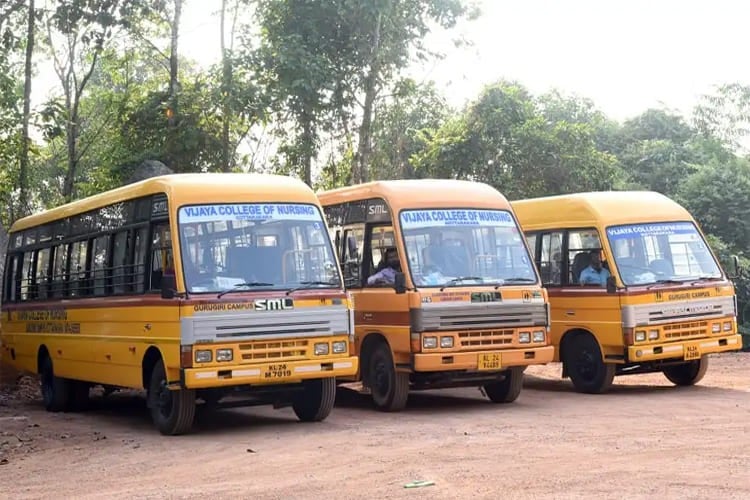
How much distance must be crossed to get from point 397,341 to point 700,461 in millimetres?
4908

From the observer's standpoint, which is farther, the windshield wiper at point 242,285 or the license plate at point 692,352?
the license plate at point 692,352

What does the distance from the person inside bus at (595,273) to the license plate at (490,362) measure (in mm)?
2224

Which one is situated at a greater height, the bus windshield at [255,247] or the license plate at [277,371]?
the bus windshield at [255,247]

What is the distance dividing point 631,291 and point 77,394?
730cm

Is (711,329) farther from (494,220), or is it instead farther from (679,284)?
(494,220)

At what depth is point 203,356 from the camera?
1147cm

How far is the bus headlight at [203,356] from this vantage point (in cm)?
1145

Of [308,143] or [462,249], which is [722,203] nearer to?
[308,143]

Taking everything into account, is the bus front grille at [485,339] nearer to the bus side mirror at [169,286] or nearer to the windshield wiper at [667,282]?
the windshield wiper at [667,282]

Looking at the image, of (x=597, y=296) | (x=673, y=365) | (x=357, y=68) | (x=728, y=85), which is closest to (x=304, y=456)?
(x=597, y=296)

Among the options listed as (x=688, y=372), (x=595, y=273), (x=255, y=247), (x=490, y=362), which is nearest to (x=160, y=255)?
(x=255, y=247)

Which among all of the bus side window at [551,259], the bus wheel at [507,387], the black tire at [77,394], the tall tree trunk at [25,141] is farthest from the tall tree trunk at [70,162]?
the bus wheel at [507,387]

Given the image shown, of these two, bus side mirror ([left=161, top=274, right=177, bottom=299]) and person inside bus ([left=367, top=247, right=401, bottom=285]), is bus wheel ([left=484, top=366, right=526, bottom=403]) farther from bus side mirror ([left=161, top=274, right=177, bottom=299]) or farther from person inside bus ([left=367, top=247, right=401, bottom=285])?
bus side mirror ([left=161, top=274, right=177, bottom=299])

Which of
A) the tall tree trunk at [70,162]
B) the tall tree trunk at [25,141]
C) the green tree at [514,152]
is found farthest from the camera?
the green tree at [514,152]
